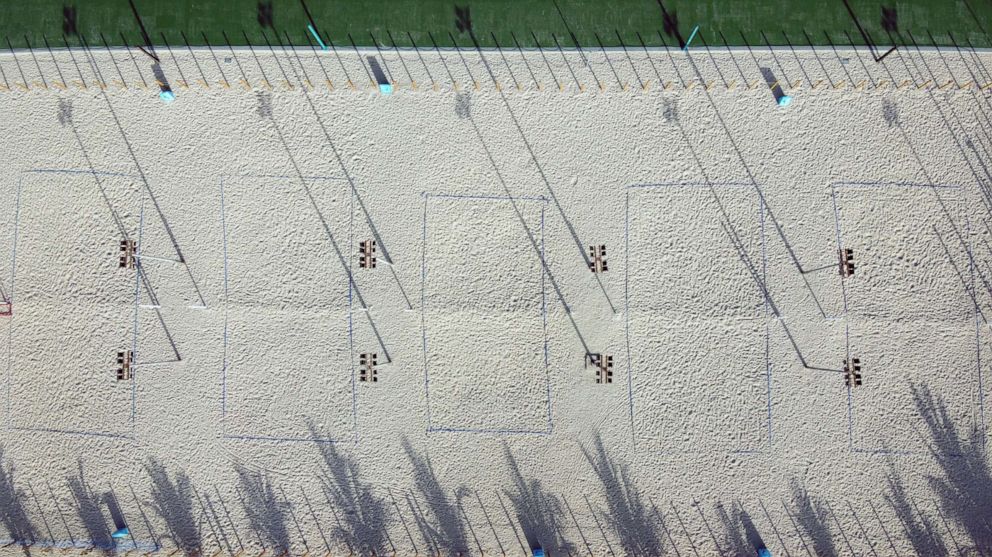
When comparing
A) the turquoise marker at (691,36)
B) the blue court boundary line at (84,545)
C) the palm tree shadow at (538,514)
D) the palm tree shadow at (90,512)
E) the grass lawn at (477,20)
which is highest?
the grass lawn at (477,20)

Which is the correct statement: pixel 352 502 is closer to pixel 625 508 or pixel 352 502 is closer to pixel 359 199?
pixel 625 508

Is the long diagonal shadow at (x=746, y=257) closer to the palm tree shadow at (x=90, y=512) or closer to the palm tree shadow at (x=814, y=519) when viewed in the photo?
the palm tree shadow at (x=814, y=519)

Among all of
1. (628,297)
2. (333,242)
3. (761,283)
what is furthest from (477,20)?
(761,283)

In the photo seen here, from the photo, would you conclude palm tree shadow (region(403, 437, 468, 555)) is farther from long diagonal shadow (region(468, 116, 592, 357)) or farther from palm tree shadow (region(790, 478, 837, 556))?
palm tree shadow (region(790, 478, 837, 556))

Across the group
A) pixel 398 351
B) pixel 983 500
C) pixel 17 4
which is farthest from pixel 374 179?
pixel 983 500

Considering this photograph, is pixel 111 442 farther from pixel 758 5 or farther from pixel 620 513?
pixel 758 5

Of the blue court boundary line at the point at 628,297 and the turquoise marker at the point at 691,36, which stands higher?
the turquoise marker at the point at 691,36

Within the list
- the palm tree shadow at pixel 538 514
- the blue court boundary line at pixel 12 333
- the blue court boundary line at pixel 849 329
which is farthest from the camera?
the blue court boundary line at pixel 12 333

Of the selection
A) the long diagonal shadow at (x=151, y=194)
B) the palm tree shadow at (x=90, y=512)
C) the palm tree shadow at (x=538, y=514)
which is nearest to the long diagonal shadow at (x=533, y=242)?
the palm tree shadow at (x=538, y=514)
